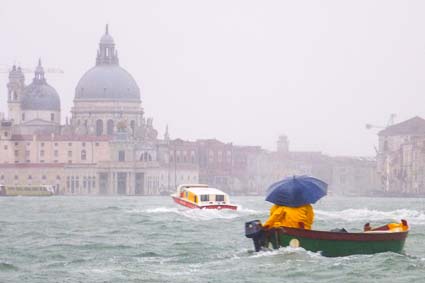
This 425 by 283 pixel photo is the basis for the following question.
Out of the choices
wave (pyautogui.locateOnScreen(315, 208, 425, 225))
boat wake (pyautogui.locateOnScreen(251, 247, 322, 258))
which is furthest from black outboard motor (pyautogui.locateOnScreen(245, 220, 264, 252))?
wave (pyautogui.locateOnScreen(315, 208, 425, 225))

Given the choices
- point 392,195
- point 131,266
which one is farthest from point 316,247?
point 392,195

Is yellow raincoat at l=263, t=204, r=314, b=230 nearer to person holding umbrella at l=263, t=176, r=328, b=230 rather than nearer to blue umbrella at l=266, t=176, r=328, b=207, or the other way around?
person holding umbrella at l=263, t=176, r=328, b=230

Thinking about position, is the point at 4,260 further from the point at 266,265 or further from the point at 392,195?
the point at 392,195

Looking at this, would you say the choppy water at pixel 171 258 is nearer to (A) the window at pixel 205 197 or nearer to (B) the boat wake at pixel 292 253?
(B) the boat wake at pixel 292 253

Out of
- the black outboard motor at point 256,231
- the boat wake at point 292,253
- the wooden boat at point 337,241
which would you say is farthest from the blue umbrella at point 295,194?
the boat wake at point 292,253

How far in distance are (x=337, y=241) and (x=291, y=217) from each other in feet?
5.16

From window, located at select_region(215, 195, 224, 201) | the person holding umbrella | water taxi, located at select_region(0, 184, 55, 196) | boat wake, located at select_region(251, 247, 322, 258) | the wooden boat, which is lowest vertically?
boat wake, located at select_region(251, 247, 322, 258)

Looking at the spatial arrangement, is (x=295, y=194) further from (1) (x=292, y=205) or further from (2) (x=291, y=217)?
(2) (x=291, y=217)

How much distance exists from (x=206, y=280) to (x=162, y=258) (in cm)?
592

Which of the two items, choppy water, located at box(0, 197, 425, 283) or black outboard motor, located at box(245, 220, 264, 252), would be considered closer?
choppy water, located at box(0, 197, 425, 283)

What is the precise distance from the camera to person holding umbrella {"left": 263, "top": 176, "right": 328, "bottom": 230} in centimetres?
4356

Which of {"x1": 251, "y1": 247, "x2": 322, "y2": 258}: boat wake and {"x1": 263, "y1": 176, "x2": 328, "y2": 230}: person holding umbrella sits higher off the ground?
{"x1": 263, "y1": 176, "x2": 328, "y2": 230}: person holding umbrella

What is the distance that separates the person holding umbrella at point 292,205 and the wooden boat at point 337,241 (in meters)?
0.48

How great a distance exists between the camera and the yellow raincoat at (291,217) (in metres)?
43.5
